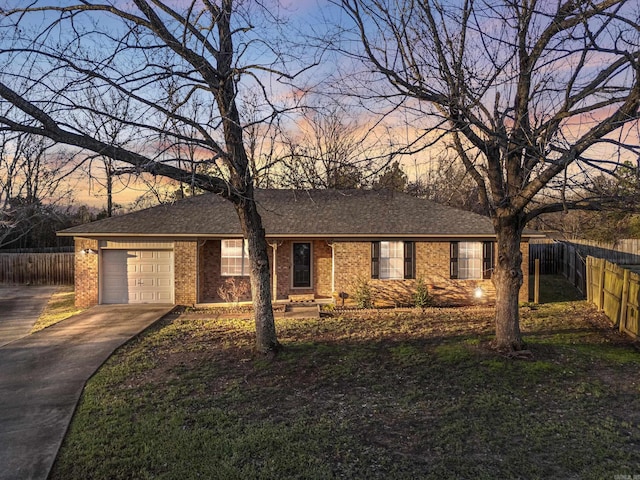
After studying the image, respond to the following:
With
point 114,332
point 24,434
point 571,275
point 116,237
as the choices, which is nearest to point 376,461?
point 24,434

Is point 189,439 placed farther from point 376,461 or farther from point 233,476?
point 376,461

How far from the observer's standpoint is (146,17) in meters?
7.12

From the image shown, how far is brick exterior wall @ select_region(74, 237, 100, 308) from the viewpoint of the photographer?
1441 cm

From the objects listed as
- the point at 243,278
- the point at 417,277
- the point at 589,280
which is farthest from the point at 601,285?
the point at 243,278

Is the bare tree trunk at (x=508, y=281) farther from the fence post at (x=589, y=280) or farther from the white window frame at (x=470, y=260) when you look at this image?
the fence post at (x=589, y=280)

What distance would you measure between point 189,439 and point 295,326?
6264 millimetres

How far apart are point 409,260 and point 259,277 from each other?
8.01m

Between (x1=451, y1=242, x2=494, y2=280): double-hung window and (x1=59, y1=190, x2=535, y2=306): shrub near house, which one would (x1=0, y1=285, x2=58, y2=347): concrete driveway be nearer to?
(x1=59, y1=190, x2=535, y2=306): shrub near house

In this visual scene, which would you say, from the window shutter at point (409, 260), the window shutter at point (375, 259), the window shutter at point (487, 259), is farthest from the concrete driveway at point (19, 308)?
the window shutter at point (487, 259)

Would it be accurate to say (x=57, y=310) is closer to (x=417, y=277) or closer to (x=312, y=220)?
(x=312, y=220)

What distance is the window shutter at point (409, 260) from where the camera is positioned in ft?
48.8

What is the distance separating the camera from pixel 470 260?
15.0 metres

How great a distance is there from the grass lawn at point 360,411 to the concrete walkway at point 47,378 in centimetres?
24

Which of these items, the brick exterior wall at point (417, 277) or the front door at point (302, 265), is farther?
the front door at point (302, 265)
